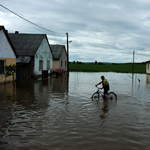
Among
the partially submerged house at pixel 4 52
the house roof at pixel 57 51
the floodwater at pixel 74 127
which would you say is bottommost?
the floodwater at pixel 74 127

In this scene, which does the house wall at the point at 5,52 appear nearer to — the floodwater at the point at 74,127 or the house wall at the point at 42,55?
the house wall at the point at 42,55

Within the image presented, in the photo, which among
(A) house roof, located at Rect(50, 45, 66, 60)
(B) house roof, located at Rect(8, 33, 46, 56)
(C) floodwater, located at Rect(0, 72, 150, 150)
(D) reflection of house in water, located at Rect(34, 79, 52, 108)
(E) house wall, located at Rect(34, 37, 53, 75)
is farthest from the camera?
(A) house roof, located at Rect(50, 45, 66, 60)

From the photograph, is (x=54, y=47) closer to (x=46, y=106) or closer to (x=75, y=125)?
(x=46, y=106)

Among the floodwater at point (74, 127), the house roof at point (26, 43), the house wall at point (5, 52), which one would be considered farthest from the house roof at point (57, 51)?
the floodwater at point (74, 127)

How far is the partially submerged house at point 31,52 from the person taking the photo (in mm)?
26578

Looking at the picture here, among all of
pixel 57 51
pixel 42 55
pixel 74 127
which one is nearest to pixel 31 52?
pixel 42 55

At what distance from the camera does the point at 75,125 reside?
22.2 ft

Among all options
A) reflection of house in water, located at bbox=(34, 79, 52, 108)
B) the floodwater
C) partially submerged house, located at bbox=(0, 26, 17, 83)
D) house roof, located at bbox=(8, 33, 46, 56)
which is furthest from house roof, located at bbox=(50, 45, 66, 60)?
the floodwater

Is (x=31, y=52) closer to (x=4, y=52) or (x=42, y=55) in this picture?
(x=42, y=55)

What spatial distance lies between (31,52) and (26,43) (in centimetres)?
298

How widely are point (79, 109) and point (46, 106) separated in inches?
71.2

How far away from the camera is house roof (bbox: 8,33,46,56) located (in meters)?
27.2

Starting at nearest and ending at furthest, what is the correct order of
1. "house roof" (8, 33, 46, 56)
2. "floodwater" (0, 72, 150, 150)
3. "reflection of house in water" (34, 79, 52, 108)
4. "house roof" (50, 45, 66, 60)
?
"floodwater" (0, 72, 150, 150) → "reflection of house in water" (34, 79, 52, 108) → "house roof" (8, 33, 46, 56) → "house roof" (50, 45, 66, 60)

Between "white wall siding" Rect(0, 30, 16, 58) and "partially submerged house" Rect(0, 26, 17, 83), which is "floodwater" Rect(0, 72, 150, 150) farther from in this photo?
"white wall siding" Rect(0, 30, 16, 58)
